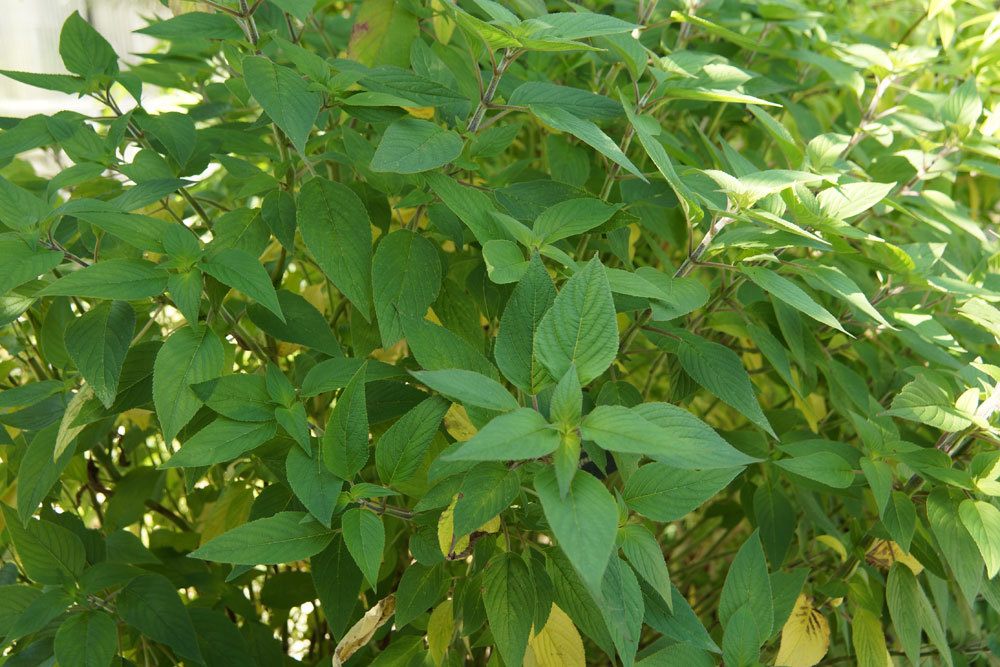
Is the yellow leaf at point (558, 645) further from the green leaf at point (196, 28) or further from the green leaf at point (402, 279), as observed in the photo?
the green leaf at point (196, 28)

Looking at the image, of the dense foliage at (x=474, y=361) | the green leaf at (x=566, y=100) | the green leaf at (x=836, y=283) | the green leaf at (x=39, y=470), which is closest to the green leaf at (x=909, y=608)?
the dense foliage at (x=474, y=361)

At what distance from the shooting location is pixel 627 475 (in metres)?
0.61

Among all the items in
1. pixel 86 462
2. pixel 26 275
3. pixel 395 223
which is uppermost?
pixel 26 275

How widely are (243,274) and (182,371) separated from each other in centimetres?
7

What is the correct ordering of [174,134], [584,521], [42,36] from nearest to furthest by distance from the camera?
[584,521] → [174,134] → [42,36]

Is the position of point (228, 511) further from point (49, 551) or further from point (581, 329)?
point (581, 329)

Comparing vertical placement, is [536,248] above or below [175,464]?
above

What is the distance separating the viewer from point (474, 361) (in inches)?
22.9

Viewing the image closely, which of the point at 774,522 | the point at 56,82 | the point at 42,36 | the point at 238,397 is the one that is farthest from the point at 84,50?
the point at 42,36

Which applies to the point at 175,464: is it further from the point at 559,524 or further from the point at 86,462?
the point at 86,462

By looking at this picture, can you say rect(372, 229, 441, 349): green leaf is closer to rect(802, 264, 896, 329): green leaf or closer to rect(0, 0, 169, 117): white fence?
rect(802, 264, 896, 329): green leaf

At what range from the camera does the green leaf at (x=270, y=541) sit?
52 centimetres

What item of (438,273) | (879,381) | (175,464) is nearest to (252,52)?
(438,273)

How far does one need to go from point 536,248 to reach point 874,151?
2.29 feet
